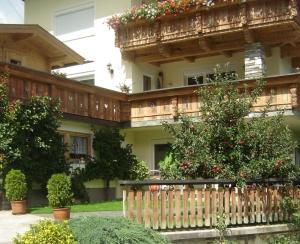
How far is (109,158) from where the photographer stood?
65.8 feet

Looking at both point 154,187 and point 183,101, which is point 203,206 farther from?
point 183,101

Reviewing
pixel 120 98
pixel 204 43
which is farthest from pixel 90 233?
pixel 204 43

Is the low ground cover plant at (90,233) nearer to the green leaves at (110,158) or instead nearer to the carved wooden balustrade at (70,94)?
the carved wooden balustrade at (70,94)

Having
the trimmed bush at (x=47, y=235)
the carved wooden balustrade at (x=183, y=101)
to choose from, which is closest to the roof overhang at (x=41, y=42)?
the carved wooden balustrade at (x=183, y=101)

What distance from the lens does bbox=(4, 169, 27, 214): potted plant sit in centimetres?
1390

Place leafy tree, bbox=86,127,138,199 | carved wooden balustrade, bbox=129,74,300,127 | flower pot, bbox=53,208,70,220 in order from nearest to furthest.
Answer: flower pot, bbox=53,208,70,220 < carved wooden balustrade, bbox=129,74,300,127 < leafy tree, bbox=86,127,138,199

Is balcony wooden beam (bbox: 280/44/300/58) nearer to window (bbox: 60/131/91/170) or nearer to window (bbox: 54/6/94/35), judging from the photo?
window (bbox: 60/131/91/170)

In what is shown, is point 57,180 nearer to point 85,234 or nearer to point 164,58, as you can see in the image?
point 85,234

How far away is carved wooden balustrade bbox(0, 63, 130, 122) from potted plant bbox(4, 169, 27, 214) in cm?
260

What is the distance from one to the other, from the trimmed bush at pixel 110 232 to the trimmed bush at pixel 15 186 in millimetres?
6039

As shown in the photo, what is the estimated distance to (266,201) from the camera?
11.7m

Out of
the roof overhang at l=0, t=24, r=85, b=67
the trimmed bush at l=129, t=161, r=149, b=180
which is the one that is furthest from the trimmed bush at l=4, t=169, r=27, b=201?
the trimmed bush at l=129, t=161, r=149, b=180

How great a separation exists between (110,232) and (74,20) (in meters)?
19.1

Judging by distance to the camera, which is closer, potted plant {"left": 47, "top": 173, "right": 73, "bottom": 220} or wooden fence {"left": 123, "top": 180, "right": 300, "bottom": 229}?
wooden fence {"left": 123, "top": 180, "right": 300, "bottom": 229}
